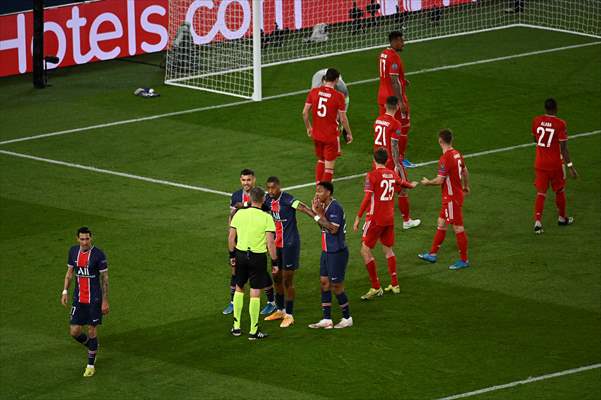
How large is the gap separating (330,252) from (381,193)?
1321mm

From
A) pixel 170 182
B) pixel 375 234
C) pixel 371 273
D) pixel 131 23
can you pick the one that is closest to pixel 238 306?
pixel 371 273

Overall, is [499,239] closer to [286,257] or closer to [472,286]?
[472,286]

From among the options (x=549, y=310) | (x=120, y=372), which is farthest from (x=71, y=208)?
(x=549, y=310)

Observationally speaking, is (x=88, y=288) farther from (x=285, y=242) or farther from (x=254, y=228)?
(x=285, y=242)

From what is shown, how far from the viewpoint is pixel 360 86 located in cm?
3183

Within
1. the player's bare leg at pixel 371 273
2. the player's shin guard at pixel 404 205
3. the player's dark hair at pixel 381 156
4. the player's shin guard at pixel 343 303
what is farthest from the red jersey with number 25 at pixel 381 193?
the player's shin guard at pixel 404 205

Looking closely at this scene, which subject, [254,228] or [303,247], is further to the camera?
[303,247]

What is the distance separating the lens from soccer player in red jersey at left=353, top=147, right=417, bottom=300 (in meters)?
19.6

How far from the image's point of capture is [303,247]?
22406 mm

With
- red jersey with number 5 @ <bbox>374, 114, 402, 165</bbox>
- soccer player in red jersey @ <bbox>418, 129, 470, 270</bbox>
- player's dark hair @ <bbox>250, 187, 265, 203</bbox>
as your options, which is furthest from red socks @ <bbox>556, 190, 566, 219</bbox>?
player's dark hair @ <bbox>250, 187, 265, 203</bbox>

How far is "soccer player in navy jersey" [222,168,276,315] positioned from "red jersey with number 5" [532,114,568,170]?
18.3 feet

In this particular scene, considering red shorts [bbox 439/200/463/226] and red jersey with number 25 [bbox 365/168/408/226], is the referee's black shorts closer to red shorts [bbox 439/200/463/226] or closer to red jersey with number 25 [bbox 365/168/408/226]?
red jersey with number 25 [bbox 365/168/408/226]

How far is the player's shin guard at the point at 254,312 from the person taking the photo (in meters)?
18.5

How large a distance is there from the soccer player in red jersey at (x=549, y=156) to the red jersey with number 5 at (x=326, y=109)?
3.26 m
